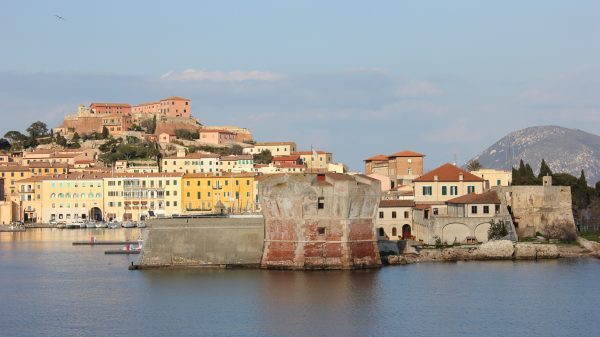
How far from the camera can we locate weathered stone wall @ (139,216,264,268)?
51.0 m

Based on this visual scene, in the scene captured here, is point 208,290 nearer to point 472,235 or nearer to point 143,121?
point 472,235

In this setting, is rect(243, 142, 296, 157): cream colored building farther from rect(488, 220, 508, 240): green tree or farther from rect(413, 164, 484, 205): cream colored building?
rect(488, 220, 508, 240): green tree

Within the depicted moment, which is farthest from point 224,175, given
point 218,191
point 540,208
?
point 540,208

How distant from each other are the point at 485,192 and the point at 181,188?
49989 mm

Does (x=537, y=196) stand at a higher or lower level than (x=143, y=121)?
lower

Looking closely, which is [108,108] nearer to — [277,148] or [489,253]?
[277,148]

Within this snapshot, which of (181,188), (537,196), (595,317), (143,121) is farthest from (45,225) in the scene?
(595,317)

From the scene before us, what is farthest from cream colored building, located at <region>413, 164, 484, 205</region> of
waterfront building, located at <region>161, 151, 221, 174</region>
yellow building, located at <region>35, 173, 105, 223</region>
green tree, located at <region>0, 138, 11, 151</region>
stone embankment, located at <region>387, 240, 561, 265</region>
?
green tree, located at <region>0, 138, 11, 151</region>

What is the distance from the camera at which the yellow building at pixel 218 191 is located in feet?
339

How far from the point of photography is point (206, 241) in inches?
2023

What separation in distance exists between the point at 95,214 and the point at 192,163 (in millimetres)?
15031

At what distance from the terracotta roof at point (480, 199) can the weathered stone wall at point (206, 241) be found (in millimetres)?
14335

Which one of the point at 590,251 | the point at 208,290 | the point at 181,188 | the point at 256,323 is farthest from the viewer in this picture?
the point at 181,188

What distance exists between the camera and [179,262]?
5128cm
